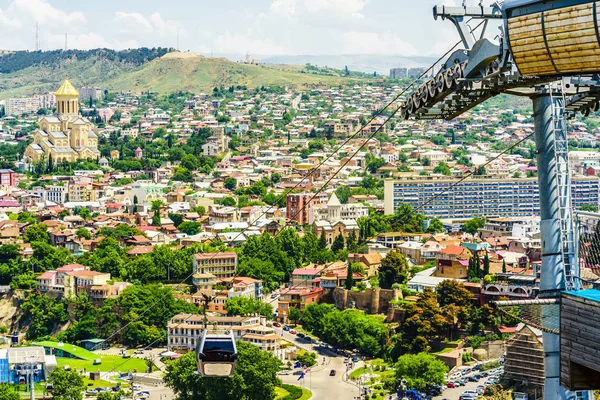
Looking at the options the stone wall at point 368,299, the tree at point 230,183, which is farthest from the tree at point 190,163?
the stone wall at point 368,299

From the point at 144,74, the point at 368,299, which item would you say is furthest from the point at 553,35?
the point at 144,74

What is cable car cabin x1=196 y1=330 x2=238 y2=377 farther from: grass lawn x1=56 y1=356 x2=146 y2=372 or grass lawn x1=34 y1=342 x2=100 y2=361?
grass lawn x1=34 y1=342 x2=100 y2=361

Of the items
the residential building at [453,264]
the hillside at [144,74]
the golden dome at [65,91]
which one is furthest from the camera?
the hillside at [144,74]

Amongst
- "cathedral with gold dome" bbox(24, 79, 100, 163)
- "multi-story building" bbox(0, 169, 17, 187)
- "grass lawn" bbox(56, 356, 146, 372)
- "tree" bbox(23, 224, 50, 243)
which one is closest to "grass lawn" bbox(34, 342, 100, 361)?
"grass lawn" bbox(56, 356, 146, 372)

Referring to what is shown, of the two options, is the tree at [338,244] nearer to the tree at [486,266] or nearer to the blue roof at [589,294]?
the tree at [486,266]

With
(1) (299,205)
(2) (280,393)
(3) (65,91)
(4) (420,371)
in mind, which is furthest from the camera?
(3) (65,91)

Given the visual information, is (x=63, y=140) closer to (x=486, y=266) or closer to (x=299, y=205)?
(x=299, y=205)
